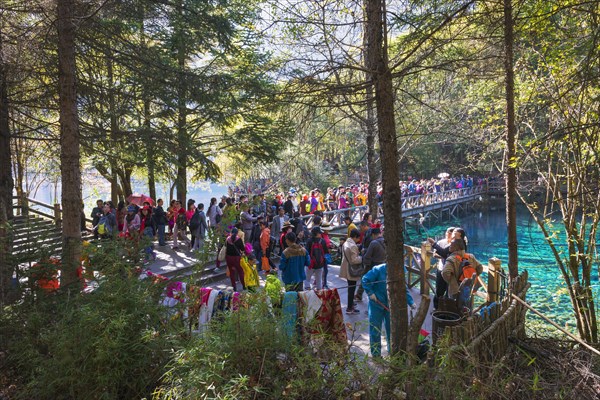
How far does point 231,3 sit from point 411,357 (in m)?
12.4

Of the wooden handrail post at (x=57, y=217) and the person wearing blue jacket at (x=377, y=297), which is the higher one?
the wooden handrail post at (x=57, y=217)

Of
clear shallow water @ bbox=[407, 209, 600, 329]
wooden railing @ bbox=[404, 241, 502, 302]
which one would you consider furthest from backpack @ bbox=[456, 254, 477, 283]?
clear shallow water @ bbox=[407, 209, 600, 329]

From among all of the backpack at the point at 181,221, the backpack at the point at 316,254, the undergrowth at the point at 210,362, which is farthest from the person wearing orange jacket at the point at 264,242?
the undergrowth at the point at 210,362

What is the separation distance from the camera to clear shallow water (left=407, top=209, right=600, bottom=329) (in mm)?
11658

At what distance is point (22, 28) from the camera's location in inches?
240

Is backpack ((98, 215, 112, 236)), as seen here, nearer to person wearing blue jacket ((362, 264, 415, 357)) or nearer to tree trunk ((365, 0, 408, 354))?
person wearing blue jacket ((362, 264, 415, 357))

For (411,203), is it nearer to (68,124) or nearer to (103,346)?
(68,124)

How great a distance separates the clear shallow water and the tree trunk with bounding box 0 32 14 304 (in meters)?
6.38

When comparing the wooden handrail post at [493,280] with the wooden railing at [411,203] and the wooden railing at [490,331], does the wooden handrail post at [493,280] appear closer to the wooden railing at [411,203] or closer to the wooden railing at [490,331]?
the wooden railing at [490,331]

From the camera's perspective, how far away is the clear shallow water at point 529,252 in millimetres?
11658

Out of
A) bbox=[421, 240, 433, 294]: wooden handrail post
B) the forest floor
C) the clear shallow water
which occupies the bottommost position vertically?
the clear shallow water

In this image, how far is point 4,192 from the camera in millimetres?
7805

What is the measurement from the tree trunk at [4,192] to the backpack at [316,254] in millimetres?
4824

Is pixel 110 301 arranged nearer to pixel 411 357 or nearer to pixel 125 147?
pixel 411 357
